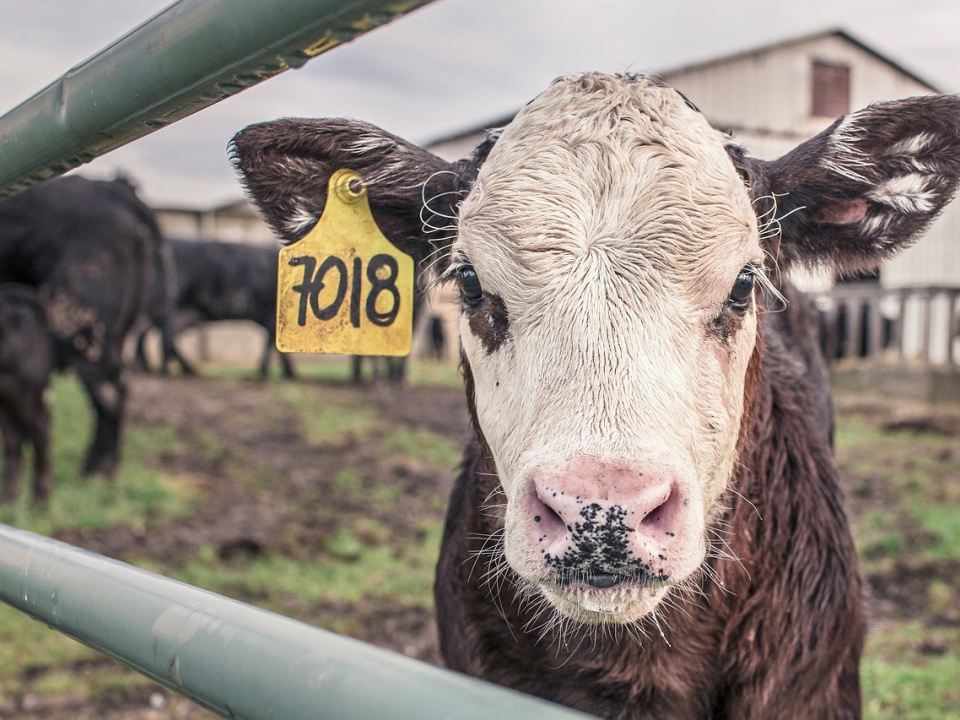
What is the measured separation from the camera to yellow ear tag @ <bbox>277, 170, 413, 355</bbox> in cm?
187

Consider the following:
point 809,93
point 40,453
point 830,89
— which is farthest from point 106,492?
point 830,89

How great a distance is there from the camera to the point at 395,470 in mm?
7359

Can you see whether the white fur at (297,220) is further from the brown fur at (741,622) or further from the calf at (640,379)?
the brown fur at (741,622)

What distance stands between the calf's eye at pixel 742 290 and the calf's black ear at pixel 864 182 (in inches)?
10.1

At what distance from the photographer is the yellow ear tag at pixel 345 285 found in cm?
187

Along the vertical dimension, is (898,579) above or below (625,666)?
below

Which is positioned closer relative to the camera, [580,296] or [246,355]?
[580,296]

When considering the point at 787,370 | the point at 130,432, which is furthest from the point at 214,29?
the point at 130,432

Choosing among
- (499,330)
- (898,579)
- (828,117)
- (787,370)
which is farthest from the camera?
(828,117)

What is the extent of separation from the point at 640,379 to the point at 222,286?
13391 millimetres

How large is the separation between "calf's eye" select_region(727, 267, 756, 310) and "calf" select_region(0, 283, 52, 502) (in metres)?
5.48

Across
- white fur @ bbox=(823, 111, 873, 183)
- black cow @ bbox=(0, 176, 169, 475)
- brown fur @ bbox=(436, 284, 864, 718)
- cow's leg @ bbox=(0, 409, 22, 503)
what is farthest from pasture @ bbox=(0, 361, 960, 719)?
white fur @ bbox=(823, 111, 873, 183)

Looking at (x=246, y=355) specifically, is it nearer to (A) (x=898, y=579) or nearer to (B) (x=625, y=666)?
(A) (x=898, y=579)

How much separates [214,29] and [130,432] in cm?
812
